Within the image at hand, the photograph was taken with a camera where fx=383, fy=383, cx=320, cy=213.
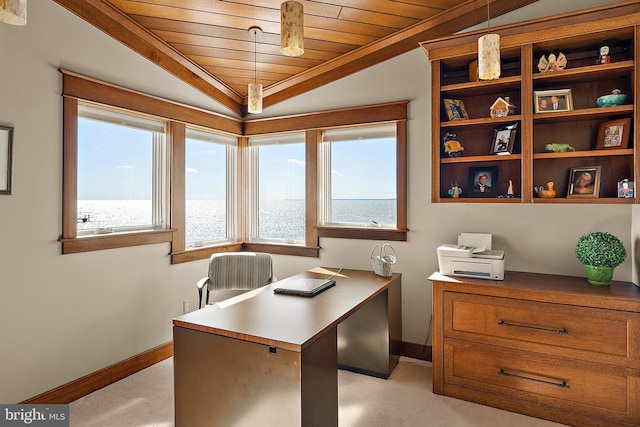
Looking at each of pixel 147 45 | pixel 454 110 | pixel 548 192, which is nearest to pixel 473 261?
pixel 548 192

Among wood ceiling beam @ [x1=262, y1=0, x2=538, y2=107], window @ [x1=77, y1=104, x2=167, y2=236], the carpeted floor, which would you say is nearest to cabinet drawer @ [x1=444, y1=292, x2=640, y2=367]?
the carpeted floor

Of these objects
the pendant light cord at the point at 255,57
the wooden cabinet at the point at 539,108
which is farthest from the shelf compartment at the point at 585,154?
the pendant light cord at the point at 255,57

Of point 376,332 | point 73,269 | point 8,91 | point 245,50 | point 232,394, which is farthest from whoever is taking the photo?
point 245,50

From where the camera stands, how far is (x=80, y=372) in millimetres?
2650

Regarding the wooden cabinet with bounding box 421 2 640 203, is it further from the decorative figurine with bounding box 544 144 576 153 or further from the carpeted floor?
the carpeted floor

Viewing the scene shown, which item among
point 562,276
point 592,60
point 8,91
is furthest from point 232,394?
point 592,60

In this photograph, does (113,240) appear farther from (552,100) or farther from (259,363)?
(552,100)

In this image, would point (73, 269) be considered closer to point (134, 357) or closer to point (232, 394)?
point (134, 357)

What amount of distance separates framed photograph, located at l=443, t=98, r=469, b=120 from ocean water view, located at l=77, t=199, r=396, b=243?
2.95ft

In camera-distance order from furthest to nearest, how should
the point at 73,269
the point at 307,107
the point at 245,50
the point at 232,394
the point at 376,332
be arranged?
the point at 307,107, the point at 245,50, the point at 376,332, the point at 73,269, the point at 232,394

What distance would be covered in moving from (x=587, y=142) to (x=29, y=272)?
3.79 meters

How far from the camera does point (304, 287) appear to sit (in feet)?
8.50

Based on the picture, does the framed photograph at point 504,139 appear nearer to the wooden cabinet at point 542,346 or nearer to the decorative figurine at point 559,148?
the decorative figurine at point 559,148

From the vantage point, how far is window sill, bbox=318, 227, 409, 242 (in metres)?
3.36
